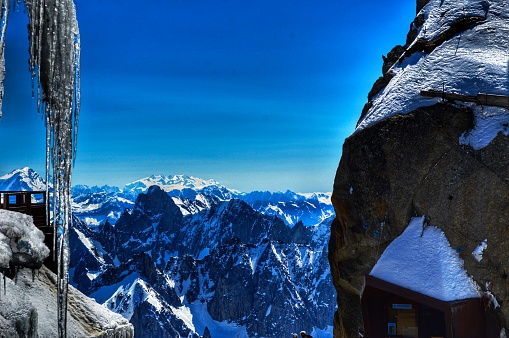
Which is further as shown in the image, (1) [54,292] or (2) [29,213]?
(2) [29,213]

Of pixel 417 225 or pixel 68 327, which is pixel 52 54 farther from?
pixel 417 225

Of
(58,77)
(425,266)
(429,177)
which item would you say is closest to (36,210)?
(58,77)

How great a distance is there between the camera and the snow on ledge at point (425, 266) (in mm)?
16016

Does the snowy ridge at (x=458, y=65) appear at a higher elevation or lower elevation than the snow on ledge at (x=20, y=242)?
higher

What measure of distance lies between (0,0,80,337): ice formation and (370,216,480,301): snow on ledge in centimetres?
1113

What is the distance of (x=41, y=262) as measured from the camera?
14695 millimetres

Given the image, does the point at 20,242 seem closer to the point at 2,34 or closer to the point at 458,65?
the point at 2,34

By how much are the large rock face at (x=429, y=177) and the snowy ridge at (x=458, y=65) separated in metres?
0.06

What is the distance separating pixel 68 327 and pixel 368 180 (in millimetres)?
12985

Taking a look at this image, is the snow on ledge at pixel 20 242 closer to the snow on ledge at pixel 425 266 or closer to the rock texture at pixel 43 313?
the rock texture at pixel 43 313

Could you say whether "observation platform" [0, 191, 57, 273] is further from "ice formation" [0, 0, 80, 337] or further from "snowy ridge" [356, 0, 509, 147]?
"snowy ridge" [356, 0, 509, 147]

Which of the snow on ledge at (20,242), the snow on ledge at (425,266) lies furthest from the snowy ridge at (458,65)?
the snow on ledge at (20,242)

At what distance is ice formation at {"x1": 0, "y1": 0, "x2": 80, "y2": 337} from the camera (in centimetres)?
1030

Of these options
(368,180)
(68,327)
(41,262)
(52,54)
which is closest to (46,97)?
(52,54)
